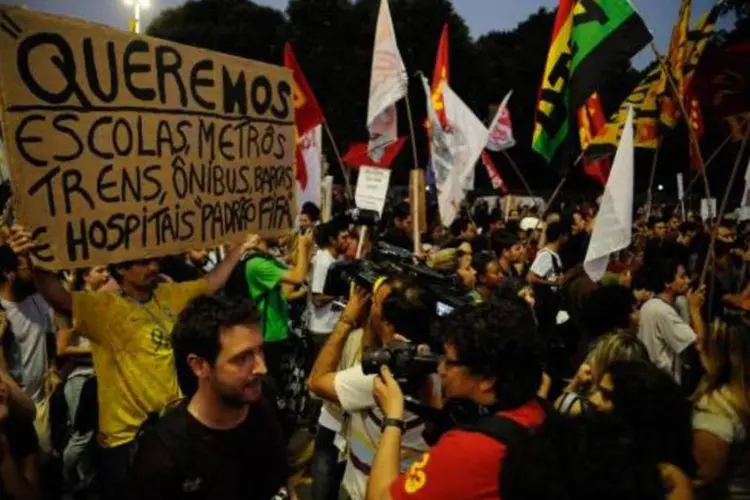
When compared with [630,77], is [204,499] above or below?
below

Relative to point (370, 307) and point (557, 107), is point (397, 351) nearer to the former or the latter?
point (370, 307)

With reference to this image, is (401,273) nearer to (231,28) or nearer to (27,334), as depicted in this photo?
(27,334)

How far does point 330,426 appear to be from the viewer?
4.24 meters

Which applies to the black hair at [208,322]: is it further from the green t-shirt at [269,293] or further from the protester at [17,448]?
the green t-shirt at [269,293]

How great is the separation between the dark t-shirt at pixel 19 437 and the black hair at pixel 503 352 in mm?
1980

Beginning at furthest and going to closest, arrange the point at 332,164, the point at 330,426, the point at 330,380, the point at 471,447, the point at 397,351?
the point at 332,164 < the point at 330,426 < the point at 330,380 < the point at 397,351 < the point at 471,447

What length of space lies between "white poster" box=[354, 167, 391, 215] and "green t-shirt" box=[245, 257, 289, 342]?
3038 millimetres

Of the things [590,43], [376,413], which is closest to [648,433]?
[376,413]

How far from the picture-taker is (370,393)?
10.4ft

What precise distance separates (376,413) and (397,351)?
2.02ft

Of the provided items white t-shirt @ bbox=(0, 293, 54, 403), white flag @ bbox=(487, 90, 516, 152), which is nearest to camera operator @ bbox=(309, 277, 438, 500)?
white t-shirt @ bbox=(0, 293, 54, 403)

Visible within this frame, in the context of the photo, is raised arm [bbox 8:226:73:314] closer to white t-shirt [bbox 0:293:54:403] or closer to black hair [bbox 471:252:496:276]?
white t-shirt [bbox 0:293:54:403]

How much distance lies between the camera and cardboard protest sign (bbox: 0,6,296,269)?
329cm

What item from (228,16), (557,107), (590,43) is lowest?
(557,107)
